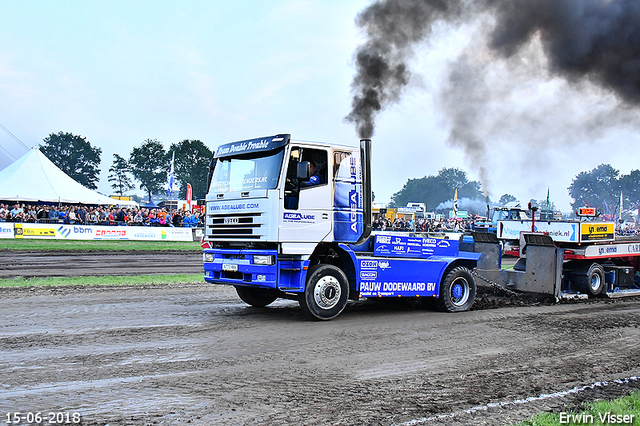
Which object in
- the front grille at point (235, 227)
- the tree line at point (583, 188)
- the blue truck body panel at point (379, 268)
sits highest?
the tree line at point (583, 188)

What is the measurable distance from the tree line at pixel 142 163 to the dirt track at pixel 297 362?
77.1 metres

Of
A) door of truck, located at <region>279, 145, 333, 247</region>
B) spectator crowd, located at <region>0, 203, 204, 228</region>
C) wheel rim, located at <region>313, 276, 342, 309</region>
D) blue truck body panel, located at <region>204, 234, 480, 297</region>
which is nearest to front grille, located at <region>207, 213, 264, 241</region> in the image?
blue truck body panel, located at <region>204, 234, 480, 297</region>

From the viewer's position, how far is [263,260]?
8633 mm

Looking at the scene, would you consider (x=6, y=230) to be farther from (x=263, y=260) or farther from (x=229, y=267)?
(x=263, y=260)

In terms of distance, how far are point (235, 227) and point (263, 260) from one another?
0.83 meters

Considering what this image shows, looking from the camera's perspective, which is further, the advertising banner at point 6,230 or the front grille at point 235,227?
the advertising banner at point 6,230

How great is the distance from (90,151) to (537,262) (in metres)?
113

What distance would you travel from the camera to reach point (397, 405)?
4.91 metres

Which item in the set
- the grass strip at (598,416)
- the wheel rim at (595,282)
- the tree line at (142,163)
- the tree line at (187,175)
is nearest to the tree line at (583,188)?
the tree line at (187,175)

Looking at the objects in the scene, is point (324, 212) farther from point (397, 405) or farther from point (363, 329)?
point (397, 405)

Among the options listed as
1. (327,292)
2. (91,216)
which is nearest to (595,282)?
(327,292)

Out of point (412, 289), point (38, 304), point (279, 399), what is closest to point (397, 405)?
point (279, 399)

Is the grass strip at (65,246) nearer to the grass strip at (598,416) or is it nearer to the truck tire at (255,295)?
the truck tire at (255,295)

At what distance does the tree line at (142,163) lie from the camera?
95438mm
